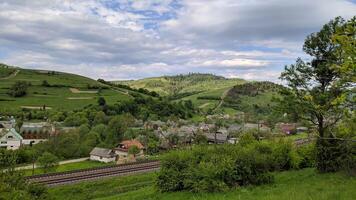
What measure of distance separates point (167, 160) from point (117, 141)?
76916 mm

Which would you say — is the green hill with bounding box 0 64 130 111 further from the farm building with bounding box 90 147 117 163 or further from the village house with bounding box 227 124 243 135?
the farm building with bounding box 90 147 117 163

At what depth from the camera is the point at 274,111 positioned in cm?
2678

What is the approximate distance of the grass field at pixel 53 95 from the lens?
147 metres

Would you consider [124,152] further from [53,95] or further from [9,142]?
[53,95]

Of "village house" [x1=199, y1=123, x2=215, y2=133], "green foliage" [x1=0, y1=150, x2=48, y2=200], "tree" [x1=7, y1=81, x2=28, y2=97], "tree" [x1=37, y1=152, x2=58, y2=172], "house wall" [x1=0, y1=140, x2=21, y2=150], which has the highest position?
"tree" [x1=7, y1=81, x2=28, y2=97]

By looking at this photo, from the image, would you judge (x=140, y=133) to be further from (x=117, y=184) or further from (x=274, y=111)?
(x=274, y=111)

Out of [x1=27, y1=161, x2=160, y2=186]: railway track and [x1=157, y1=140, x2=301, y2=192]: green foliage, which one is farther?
[x1=27, y1=161, x2=160, y2=186]: railway track

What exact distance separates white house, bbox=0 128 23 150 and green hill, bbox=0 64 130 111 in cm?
4044

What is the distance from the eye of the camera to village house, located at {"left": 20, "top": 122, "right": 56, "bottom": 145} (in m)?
102

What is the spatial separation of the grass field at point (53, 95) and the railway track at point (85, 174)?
9834 centimetres

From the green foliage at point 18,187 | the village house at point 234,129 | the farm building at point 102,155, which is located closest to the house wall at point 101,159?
the farm building at point 102,155

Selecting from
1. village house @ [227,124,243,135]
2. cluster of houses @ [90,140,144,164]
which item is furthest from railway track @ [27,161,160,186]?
village house @ [227,124,243,135]

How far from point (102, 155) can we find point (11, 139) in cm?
3541

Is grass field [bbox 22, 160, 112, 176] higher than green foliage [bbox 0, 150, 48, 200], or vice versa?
green foliage [bbox 0, 150, 48, 200]
